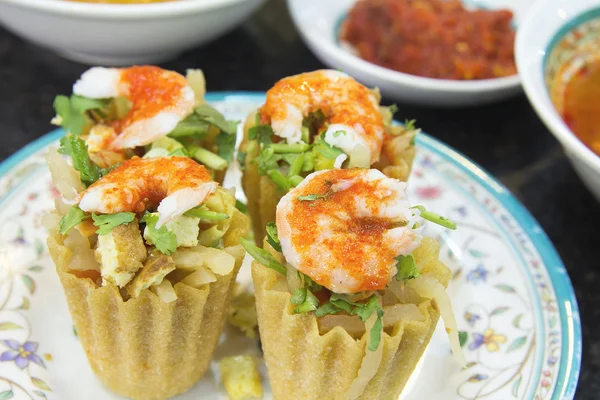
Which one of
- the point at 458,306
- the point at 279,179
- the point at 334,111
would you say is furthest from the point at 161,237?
the point at 458,306

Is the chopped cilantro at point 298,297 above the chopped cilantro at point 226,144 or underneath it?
above

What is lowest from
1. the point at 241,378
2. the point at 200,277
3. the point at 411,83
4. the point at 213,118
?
the point at 241,378

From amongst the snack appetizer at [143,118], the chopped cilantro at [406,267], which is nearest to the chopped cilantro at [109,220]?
the snack appetizer at [143,118]

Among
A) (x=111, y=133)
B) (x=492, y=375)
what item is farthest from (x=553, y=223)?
(x=111, y=133)

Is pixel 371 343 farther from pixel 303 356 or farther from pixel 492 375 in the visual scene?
pixel 492 375

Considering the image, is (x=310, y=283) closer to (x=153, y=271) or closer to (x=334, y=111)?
(x=153, y=271)

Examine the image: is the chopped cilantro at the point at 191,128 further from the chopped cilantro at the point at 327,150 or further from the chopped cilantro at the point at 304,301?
the chopped cilantro at the point at 304,301
